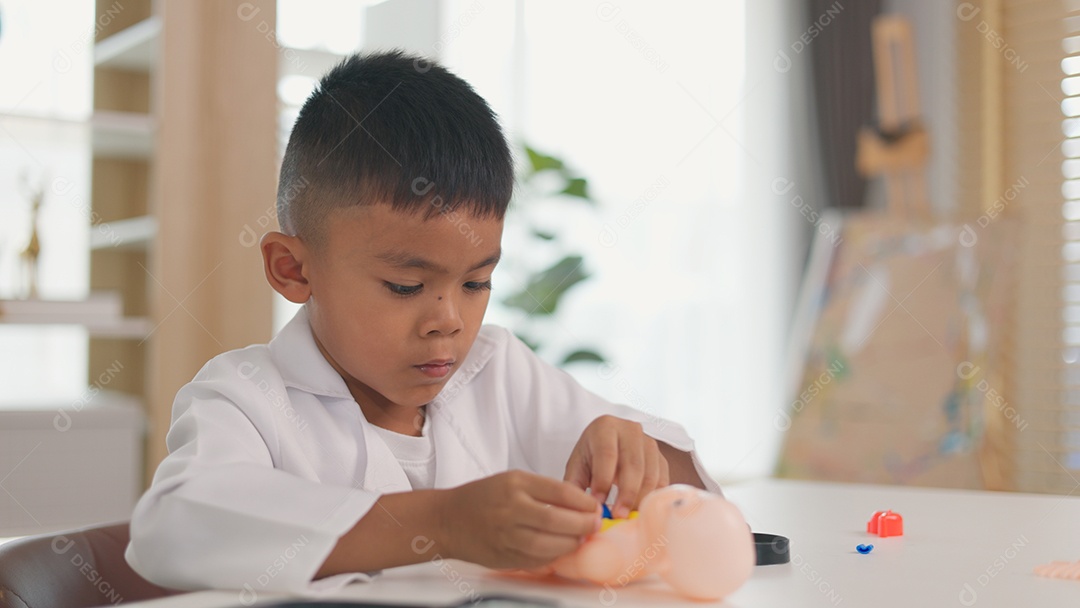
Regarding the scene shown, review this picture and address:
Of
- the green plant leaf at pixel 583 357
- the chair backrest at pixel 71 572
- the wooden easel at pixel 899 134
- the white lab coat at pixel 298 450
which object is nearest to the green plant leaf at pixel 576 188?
the green plant leaf at pixel 583 357

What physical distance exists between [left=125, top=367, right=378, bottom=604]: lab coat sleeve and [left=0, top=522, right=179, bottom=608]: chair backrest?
0.17 meters

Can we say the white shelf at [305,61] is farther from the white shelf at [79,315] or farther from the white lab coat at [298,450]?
the white lab coat at [298,450]

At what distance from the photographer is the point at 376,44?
11.1 ft

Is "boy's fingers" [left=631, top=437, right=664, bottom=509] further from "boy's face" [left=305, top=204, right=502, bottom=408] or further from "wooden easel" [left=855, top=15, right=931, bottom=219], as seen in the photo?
"wooden easel" [left=855, top=15, right=931, bottom=219]

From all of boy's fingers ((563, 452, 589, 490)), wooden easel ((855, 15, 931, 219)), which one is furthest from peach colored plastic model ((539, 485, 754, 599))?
wooden easel ((855, 15, 931, 219))

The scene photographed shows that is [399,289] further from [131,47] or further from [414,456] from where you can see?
[131,47]

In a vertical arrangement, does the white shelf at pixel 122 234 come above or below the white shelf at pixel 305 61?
below

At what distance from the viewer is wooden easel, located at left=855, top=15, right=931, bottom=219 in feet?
11.5

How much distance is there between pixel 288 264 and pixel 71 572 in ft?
1.15

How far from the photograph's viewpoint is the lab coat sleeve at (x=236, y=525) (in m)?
0.67

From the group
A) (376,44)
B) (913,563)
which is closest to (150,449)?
(376,44)

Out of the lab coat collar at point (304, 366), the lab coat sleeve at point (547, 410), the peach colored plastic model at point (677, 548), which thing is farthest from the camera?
the lab coat sleeve at point (547, 410)

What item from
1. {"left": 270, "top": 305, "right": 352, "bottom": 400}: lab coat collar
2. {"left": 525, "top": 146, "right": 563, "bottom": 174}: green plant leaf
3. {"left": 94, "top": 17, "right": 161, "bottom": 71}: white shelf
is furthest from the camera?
{"left": 525, "top": 146, "right": 563, "bottom": 174}: green plant leaf

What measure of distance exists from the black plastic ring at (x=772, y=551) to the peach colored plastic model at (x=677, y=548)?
116 mm
